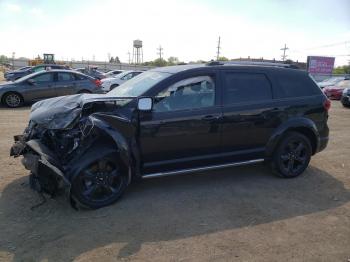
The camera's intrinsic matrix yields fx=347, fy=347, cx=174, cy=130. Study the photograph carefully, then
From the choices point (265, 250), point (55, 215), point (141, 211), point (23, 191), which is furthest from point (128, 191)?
point (265, 250)

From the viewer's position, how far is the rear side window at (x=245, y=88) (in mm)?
5137

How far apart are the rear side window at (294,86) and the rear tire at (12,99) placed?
415 inches

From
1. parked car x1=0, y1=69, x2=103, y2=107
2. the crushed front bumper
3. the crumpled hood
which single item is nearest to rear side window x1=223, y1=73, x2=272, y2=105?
the crumpled hood

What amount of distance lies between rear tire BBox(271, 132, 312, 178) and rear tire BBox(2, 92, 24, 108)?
418 inches

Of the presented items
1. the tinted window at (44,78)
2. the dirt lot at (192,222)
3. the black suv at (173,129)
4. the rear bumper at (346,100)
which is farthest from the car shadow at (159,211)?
the rear bumper at (346,100)

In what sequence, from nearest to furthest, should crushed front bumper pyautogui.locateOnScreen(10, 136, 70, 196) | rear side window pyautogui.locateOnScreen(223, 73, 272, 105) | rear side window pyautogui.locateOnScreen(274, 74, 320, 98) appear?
crushed front bumper pyautogui.locateOnScreen(10, 136, 70, 196)
rear side window pyautogui.locateOnScreen(223, 73, 272, 105)
rear side window pyautogui.locateOnScreen(274, 74, 320, 98)

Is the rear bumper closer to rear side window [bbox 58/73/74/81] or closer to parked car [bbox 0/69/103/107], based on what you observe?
parked car [bbox 0/69/103/107]

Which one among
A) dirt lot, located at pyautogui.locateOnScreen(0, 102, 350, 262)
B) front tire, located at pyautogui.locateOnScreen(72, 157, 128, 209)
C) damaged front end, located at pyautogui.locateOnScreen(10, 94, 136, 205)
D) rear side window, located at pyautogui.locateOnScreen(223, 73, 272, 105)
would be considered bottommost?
dirt lot, located at pyautogui.locateOnScreen(0, 102, 350, 262)

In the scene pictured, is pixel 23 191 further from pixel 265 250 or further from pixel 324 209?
pixel 324 209

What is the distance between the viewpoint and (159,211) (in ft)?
14.5

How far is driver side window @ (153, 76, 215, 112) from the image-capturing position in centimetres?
470

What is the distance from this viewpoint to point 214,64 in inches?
209

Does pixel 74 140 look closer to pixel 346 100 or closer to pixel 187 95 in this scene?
pixel 187 95

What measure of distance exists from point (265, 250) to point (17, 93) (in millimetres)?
11889
